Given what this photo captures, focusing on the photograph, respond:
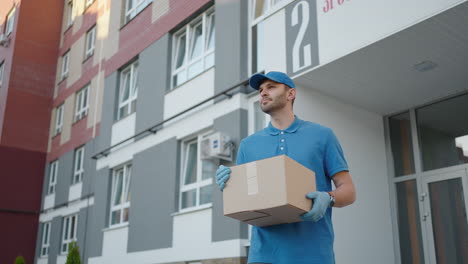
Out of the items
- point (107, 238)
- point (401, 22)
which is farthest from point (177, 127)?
point (401, 22)

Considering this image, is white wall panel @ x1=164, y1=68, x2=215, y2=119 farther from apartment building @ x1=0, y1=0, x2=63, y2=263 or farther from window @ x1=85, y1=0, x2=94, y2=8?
apartment building @ x1=0, y1=0, x2=63, y2=263

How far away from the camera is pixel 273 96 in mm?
2740

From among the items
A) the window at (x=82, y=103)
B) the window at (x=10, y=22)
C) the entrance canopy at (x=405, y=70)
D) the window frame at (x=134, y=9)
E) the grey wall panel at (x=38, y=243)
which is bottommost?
the grey wall panel at (x=38, y=243)

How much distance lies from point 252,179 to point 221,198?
20.4 ft

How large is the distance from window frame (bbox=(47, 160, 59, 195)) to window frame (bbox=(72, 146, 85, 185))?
170 cm

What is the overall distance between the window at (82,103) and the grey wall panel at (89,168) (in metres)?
1.58


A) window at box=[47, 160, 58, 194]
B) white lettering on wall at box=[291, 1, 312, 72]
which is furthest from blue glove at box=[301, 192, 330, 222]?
window at box=[47, 160, 58, 194]

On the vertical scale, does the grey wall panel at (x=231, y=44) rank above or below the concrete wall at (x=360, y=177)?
above

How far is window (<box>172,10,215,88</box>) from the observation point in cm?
1027

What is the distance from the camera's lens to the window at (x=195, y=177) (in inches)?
369

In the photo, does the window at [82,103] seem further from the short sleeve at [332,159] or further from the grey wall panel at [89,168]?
the short sleeve at [332,159]

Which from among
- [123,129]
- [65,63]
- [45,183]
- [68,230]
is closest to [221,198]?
[123,129]

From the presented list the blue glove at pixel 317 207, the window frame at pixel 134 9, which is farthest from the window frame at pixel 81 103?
the blue glove at pixel 317 207

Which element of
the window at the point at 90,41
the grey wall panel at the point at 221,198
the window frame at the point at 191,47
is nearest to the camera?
the grey wall panel at the point at 221,198
